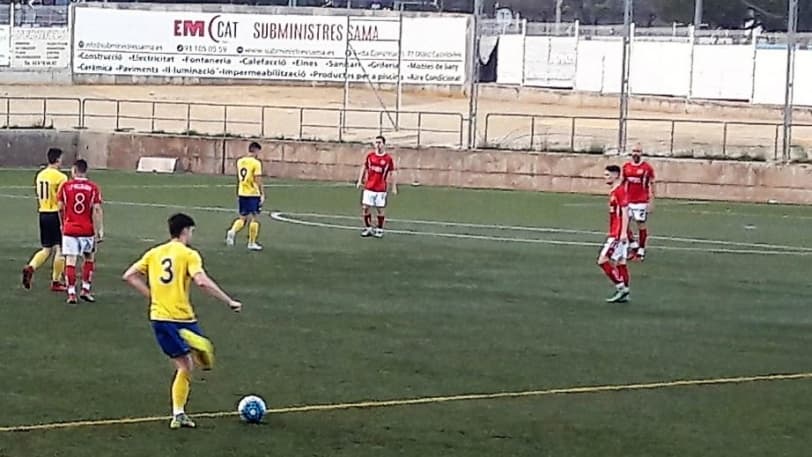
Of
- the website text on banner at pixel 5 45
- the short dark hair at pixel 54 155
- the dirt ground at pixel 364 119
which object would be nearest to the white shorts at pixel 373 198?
the short dark hair at pixel 54 155

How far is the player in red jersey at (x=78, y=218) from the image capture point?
19.5 m

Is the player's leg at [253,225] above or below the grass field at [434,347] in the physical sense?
above

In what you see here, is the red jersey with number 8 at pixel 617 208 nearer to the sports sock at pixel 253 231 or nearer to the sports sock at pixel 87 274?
the sports sock at pixel 87 274

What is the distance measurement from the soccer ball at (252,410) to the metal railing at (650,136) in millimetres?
31077

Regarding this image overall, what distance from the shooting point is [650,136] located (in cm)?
5300

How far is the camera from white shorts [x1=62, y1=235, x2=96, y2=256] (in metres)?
19.5

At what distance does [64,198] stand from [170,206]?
15703mm

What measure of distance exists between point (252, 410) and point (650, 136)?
137ft

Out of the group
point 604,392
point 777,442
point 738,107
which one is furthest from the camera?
point 738,107

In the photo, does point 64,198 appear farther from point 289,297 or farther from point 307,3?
point 307,3

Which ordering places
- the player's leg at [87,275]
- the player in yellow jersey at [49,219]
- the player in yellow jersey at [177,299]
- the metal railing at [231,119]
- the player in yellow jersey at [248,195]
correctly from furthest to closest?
the metal railing at [231,119] → the player in yellow jersey at [248,195] → the player in yellow jersey at [49,219] → the player's leg at [87,275] → the player in yellow jersey at [177,299]

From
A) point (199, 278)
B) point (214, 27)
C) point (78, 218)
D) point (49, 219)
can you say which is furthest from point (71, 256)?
point (214, 27)

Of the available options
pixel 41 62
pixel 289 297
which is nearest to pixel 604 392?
pixel 289 297

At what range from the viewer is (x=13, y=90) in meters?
62.1
